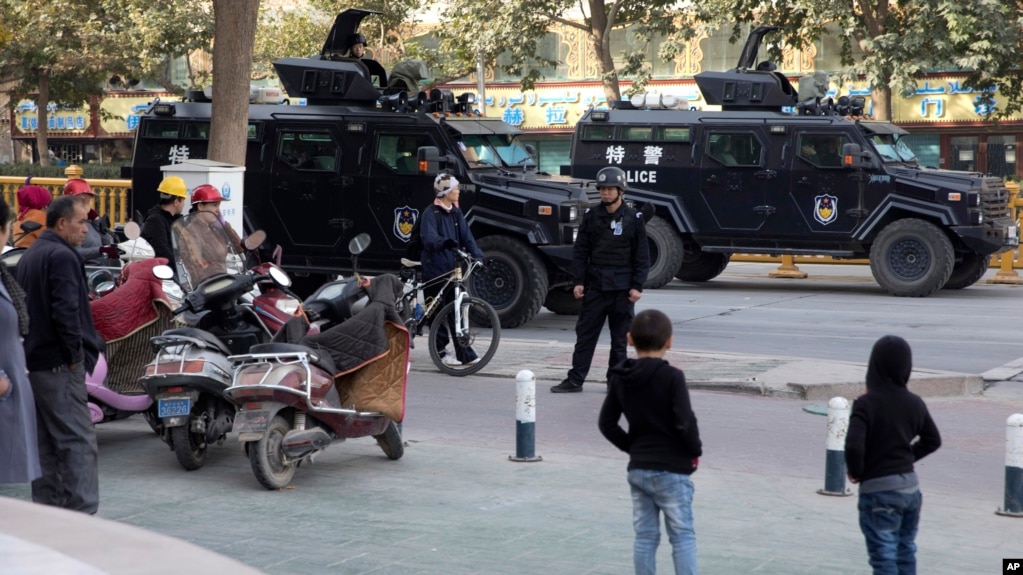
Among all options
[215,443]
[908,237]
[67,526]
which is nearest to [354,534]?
[215,443]

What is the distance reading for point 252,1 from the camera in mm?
13484

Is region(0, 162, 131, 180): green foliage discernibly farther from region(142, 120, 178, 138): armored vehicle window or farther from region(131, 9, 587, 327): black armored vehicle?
region(131, 9, 587, 327): black armored vehicle

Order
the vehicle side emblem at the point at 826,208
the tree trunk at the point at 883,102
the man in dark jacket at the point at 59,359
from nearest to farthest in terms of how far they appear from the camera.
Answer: the man in dark jacket at the point at 59,359, the vehicle side emblem at the point at 826,208, the tree trunk at the point at 883,102

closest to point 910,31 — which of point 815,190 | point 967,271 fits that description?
point 967,271

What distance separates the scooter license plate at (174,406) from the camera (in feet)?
24.6

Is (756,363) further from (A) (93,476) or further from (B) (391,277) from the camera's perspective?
(A) (93,476)

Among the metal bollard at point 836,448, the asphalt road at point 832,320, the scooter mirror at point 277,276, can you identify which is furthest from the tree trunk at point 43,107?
the metal bollard at point 836,448

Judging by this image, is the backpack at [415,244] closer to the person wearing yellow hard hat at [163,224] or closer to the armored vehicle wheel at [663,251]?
the person wearing yellow hard hat at [163,224]

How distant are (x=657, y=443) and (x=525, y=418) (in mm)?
2965

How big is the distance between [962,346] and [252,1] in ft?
25.7

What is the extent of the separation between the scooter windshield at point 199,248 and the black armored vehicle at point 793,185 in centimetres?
1014

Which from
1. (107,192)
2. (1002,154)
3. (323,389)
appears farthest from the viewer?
(1002,154)

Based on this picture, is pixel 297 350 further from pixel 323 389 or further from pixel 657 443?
pixel 657 443

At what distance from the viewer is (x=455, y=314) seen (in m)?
11.0
